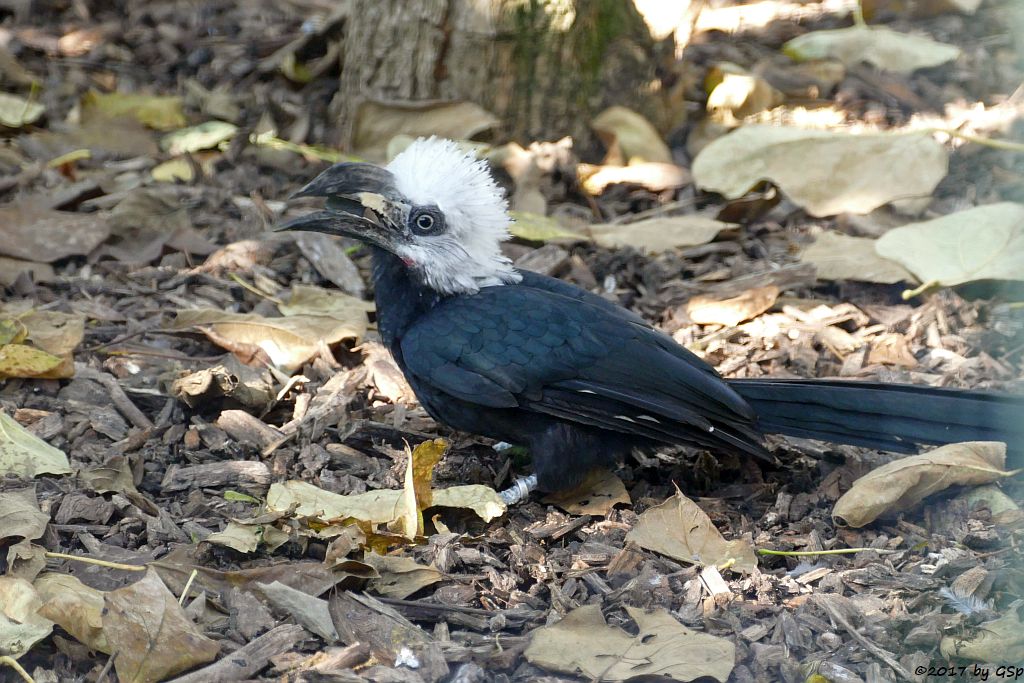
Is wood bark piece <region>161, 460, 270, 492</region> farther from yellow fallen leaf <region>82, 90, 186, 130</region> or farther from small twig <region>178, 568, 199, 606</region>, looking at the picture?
yellow fallen leaf <region>82, 90, 186, 130</region>

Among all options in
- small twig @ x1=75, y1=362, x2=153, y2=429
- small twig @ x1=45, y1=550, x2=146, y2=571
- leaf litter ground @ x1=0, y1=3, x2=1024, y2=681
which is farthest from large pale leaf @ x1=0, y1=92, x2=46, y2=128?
small twig @ x1=45, y1=550, x2=146, y2=571

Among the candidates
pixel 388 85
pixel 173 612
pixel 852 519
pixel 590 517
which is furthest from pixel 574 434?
pixel 388 85

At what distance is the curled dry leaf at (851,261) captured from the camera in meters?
5.16

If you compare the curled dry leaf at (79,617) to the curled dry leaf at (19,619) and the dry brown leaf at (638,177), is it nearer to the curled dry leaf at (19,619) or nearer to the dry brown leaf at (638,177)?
the curled dry leaf at (19,619)

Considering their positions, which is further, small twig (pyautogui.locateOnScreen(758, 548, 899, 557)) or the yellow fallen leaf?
the yellow fallen leaf

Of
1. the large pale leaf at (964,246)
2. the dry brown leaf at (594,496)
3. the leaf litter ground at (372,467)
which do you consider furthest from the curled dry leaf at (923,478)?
the large pale leaf at (964,246)

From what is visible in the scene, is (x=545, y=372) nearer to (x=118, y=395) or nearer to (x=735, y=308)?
(x=735, y=308)

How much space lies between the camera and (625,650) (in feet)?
10.2

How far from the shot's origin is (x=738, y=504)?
416 cm

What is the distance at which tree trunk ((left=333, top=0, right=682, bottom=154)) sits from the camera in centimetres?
604

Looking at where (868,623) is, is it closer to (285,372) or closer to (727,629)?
(727,629)

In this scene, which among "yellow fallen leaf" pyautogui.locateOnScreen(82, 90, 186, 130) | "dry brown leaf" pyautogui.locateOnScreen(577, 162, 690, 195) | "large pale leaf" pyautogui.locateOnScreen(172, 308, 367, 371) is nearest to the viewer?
"large pale leaf" pyautogui.locateOnScreen(172, 308, 367, 371)

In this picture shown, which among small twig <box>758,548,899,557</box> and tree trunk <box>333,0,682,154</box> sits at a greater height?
tree trunk <box>333,0,682,154</box>

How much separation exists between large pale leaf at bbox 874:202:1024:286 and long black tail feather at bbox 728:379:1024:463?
→ 1.05 metres
